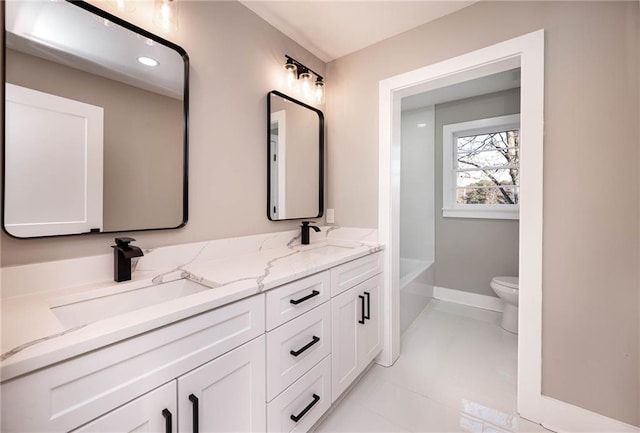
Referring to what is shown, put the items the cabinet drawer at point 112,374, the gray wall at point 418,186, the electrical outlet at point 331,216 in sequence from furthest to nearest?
1. the gray wall at point 418,186
2. the electrical outlet at point 331,216
3. the cabinet drawer at point 112,374

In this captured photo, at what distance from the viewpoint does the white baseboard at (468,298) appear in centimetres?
299

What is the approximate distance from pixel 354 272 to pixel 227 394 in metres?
0.93

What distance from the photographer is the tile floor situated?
1468 millimetres

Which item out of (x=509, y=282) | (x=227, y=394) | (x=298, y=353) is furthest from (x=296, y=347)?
(x=509, y=282)

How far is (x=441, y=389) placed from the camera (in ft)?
5.69

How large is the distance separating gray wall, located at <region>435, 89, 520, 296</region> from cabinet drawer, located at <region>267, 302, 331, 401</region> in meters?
2.43

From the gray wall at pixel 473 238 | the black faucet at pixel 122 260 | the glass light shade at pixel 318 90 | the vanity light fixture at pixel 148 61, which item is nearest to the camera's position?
the black faucet at pixel 122 260

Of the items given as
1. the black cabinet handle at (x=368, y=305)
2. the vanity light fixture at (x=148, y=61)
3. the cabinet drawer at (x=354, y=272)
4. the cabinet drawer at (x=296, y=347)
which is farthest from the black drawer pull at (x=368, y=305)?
the vanity light fixture at (x=148, y=61)

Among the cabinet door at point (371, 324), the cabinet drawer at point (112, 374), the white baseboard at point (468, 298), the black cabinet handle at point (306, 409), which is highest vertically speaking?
the cabinet drawer at point (112, 374)

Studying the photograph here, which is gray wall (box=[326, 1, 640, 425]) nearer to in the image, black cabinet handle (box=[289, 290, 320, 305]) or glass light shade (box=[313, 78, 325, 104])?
glass light shade (box=[313, 78, 325, 104])

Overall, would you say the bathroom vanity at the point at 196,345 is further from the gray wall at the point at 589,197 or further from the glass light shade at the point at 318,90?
the glass light shade at the point at 318,90

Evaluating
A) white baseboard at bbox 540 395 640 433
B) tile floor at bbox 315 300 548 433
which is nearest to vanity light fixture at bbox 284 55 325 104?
tile floor at bbox 315 300 548 433

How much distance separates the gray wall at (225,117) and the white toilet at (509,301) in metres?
2.11

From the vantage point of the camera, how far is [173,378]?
799 millimetres
